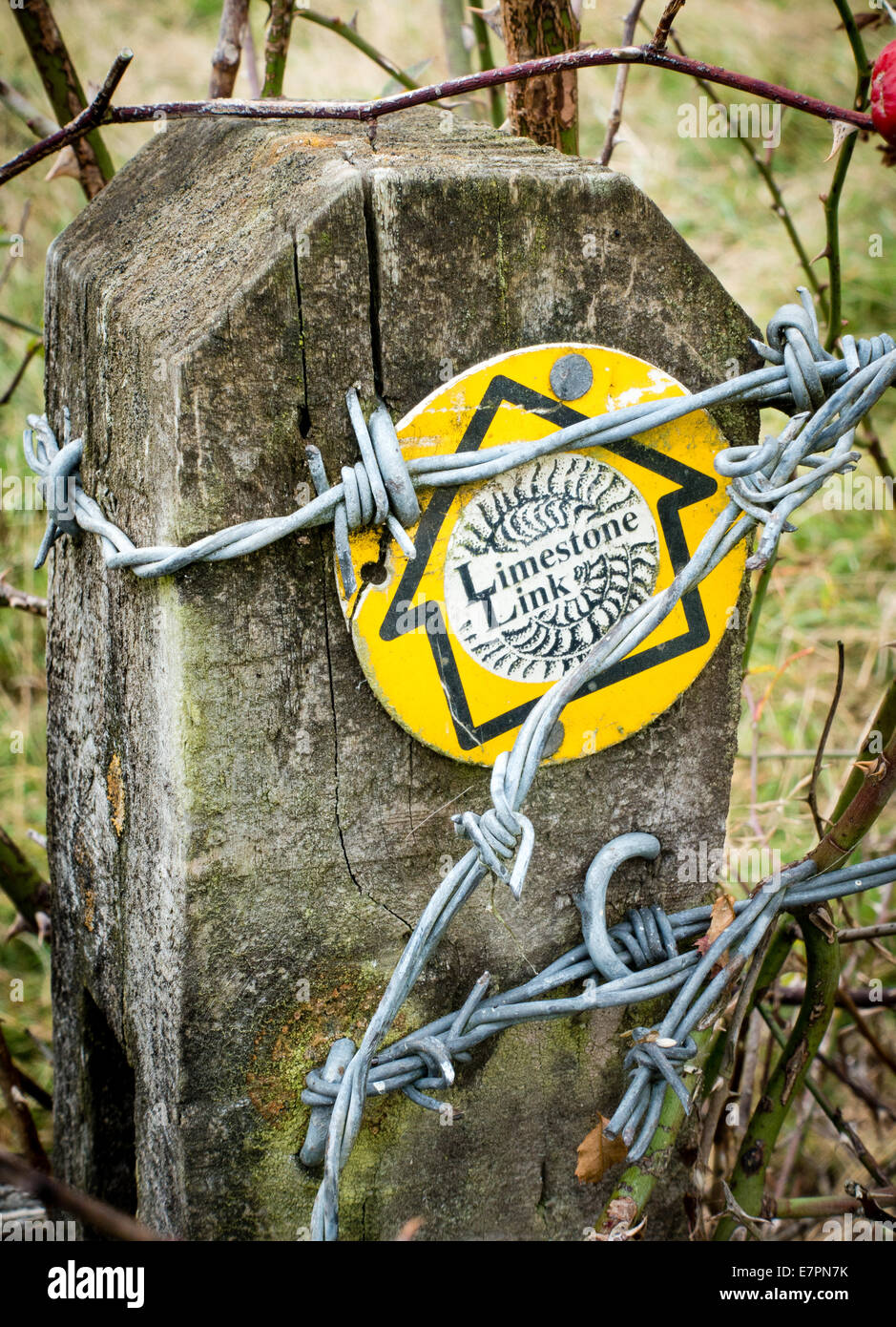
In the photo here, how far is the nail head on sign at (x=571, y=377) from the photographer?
1.08 m

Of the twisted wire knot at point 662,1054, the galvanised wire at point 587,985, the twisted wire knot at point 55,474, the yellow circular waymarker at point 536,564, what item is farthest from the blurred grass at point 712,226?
the twisted wire knot at point 55,474

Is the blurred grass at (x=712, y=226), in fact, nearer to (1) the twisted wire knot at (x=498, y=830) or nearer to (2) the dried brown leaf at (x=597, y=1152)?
(2) the dried brown leaf at (x=597, y=1152)

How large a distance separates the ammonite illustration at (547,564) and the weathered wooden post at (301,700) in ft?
0.20

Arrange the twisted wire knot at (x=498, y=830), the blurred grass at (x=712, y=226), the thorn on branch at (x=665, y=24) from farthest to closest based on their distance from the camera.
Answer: the blurred grass at (x=712, y=226)
the thorn on branch at (x=665, y=24)
the twisted wire knot at (x=498, y=830)

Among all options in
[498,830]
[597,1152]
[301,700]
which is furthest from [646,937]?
[301,700]

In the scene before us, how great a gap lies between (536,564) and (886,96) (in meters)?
0.59

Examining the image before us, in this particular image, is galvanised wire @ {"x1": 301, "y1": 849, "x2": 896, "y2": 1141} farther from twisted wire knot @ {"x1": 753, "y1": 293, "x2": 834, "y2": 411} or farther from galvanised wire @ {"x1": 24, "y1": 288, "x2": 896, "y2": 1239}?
twisted wire knot @ {"x1": 753, "y1": 293, "x2": 834, "y2": 411}

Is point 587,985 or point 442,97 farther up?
point 442,97

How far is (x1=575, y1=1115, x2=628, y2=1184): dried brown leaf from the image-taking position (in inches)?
50.3

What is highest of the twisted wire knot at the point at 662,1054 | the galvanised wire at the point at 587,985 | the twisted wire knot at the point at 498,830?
the twisted wire knot at the point at 498,830

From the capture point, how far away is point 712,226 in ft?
16.8

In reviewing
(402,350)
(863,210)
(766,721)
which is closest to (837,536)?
(766,721)

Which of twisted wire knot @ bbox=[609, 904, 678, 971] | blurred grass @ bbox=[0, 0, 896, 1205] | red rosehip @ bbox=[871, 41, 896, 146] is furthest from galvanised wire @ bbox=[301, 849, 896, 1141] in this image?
blurred grass @ bbox=[0, 0, 896, 1205]

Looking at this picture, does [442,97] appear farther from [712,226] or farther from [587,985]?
[712,226]
